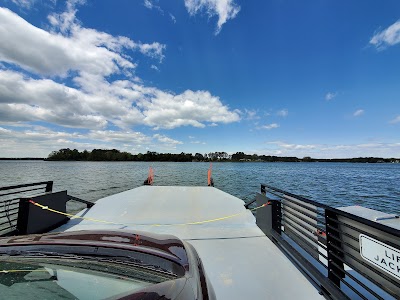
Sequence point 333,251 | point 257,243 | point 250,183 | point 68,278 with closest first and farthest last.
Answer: point 68,278 → point 333,251 → point 257,243 → point 250,183

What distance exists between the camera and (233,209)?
762cm

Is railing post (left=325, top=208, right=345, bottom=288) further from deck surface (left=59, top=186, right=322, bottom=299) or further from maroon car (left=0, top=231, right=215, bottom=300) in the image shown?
maroon car (left=0, top=231, right=215, bottom=300)

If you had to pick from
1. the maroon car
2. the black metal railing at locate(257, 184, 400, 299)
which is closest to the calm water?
the black metal railing at locate(257, 184, 400, 299)

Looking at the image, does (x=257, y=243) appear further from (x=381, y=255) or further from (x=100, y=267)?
(x=100, y=267)

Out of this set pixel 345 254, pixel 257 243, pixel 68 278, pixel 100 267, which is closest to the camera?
pixel 68 278

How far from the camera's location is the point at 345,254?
2.73 metres

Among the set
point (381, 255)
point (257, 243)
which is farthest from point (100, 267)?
point (257, 243)

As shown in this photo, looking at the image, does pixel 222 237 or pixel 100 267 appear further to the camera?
pixel 222 237

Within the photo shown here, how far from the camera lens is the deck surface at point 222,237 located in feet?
9.94

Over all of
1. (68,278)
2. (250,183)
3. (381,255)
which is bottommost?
(250,183)

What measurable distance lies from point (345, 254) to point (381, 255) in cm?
58

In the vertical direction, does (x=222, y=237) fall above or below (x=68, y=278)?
below

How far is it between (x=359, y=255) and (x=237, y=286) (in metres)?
1.50

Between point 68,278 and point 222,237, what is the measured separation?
3.96m
